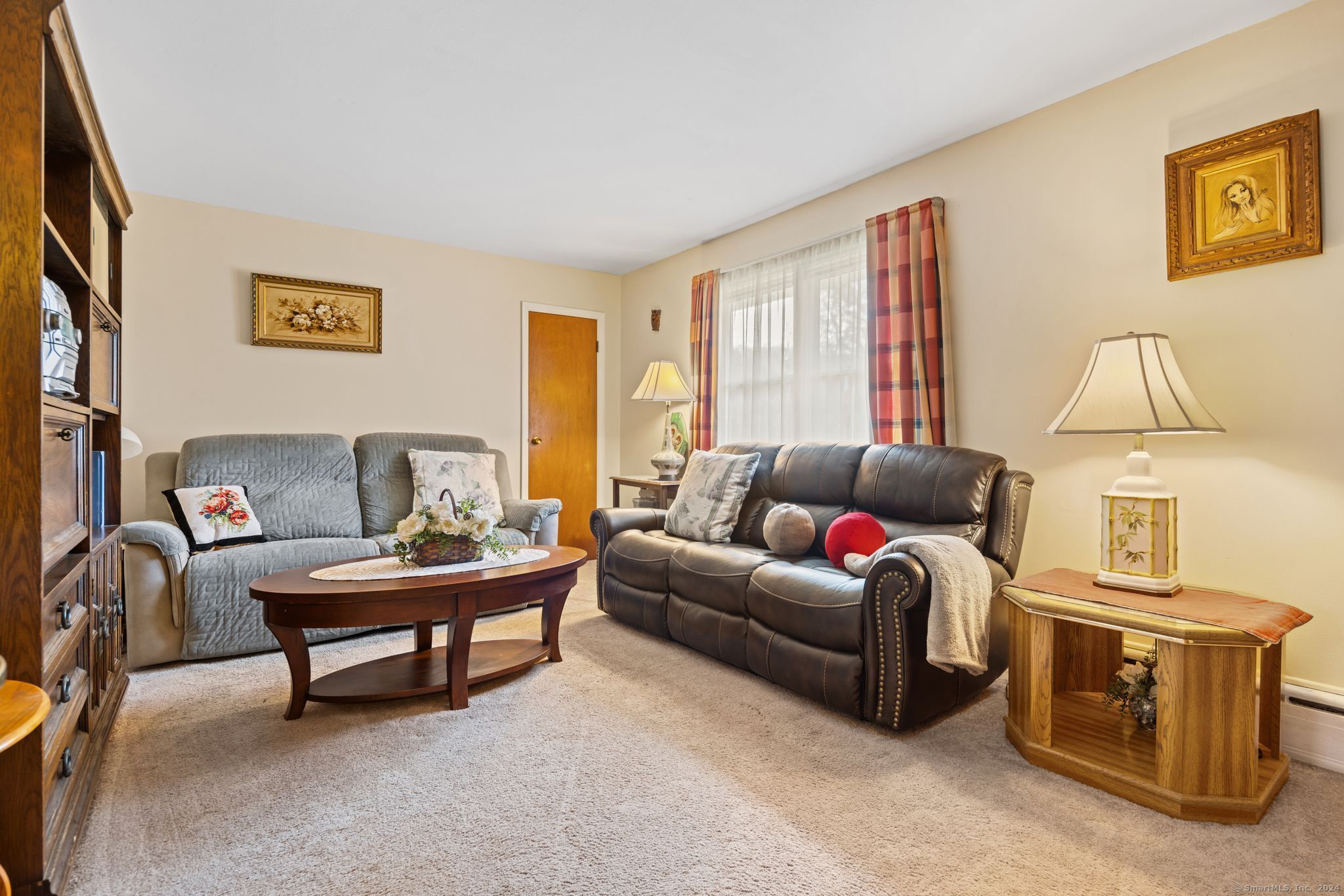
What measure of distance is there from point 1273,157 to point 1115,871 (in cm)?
222

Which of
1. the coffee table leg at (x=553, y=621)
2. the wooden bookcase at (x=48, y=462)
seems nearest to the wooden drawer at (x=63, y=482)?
the wooden bookcase at (x=48, y=462)

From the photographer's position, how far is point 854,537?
268cm

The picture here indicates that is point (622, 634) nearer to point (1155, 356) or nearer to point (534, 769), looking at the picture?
point (534, 769)

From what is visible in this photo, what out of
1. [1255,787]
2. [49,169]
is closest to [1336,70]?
[1255,787]

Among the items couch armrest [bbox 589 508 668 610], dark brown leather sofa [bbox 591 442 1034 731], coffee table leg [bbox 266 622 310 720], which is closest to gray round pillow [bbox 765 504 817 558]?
dark brown leather sofa [bbox 591 442 1034 731]

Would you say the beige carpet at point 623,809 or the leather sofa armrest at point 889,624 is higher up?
the leather sofa armrest at point 889,624

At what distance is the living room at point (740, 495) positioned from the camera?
5.32ft

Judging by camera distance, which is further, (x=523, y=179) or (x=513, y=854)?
(x=523, y=179)

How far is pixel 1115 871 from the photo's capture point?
5.02ft

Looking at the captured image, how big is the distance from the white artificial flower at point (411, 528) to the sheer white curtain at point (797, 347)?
222cm

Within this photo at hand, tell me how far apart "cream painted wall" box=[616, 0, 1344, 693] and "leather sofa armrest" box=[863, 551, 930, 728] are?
106cm

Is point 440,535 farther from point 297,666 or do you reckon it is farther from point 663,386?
point 663,386

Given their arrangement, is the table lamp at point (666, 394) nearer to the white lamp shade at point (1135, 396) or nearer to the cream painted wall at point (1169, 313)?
the cream painted wall at point (1169, 313)

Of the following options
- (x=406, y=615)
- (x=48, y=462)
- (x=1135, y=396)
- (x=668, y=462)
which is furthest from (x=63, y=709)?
(x=668, y=462)
